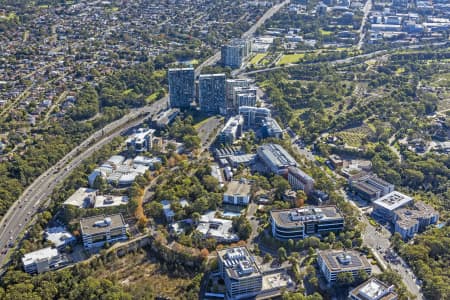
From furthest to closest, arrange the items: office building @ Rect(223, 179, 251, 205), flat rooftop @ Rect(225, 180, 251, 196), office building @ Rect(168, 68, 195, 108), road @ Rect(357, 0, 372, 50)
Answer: road @ Rect(357, 0, 372, 50), office building @ Rect(168, 68, 195, 108), flat rooftop @ Rect(225, 180, 251, 196), office building @ Rect(223, 179, 251, 205)

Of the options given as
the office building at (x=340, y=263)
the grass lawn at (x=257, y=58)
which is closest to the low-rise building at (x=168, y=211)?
the office building at (x=340, y=263)

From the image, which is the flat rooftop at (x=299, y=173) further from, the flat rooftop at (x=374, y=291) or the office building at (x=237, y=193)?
the flat rooftop at (x=374, y=291)

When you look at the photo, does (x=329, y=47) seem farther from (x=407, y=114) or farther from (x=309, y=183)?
(x=309, y=183)

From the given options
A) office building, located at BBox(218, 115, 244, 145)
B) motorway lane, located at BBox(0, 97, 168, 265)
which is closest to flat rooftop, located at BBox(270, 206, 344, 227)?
office building, located at BBox(218, 115, 244, 145)

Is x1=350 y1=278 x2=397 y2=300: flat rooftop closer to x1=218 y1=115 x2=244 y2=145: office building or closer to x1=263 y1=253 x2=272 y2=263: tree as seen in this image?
x1=263 y1=253 x2=272 y2=263: tree

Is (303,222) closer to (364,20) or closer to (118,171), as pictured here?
(118,171)

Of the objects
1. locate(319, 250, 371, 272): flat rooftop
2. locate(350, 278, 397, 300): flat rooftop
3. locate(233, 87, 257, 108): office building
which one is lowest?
locate(350, 278, 397, 300): flat rooftop
